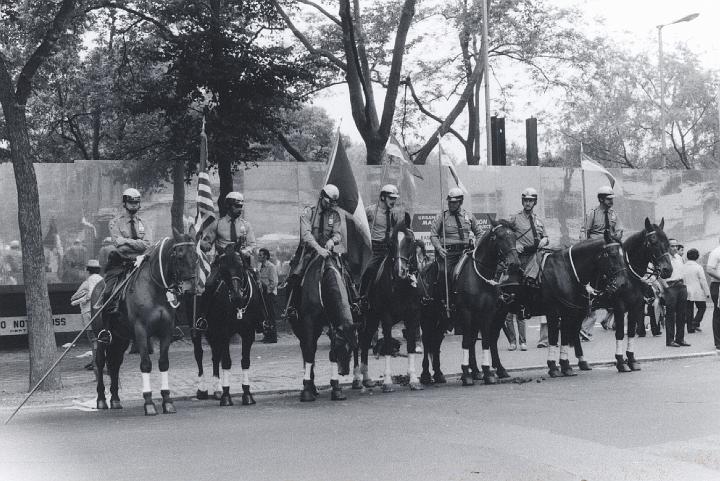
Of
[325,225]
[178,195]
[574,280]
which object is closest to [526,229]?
[574,280]

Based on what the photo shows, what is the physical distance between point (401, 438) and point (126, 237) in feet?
17.0

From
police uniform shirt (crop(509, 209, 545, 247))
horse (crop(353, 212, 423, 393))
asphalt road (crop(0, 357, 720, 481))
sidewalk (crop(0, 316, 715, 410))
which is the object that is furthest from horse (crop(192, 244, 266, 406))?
police uniform shirt (crop(509, 209, 545, 247))

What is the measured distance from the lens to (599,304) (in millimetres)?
14906

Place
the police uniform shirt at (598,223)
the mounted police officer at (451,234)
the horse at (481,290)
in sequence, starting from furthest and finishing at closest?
the police uniform shirt at (598,223) → the mounted police officer at (451,234) → the horse at (481,290)

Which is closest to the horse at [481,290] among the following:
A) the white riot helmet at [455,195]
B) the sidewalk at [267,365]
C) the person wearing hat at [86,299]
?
the white riot helmet at [455,195]

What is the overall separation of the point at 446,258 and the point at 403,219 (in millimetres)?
1619

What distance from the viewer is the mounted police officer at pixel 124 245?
12.0m

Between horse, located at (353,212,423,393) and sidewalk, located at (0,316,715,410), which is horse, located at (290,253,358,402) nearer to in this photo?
horse, located at (353,212,423,393)

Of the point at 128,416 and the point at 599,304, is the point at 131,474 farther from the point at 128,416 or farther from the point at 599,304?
the point at 599,304

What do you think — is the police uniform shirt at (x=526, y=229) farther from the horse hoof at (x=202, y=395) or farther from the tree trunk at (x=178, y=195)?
the tree trunk at (x=178, y=195)

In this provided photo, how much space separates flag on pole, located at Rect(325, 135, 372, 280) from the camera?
13.8 m

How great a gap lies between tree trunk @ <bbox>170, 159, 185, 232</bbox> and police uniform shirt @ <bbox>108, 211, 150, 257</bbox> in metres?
8.37

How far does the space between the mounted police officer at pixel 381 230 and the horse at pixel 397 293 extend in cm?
13

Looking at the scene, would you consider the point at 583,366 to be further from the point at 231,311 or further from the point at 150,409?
the point at 150,409
